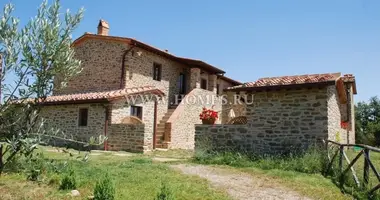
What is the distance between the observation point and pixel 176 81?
22.3 metres

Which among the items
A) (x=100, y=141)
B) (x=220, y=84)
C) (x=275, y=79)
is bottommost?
(x=100, y=141)

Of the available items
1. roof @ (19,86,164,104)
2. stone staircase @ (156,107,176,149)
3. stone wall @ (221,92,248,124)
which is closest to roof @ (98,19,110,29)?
roof @ (19,86,164,104)

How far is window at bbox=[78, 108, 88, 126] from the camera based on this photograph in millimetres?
16625

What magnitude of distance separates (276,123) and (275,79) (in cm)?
197

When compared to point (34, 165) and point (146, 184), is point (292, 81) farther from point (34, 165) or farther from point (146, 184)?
point (34, 165)

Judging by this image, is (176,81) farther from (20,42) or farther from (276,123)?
(20,42)

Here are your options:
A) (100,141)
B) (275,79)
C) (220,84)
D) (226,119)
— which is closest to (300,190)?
(100,141)

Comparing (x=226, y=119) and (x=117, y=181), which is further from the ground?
(x=226, y=119)

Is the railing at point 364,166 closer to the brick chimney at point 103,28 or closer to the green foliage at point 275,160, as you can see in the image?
the green foliage at point 275,160

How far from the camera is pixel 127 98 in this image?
16453 mm

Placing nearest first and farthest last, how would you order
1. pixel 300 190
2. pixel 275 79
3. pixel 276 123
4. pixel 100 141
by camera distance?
pixel 100 141
pixel 300 190
pixel 276 123
pixel 275 79

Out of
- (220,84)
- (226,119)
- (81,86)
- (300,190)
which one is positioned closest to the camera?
(300,190)

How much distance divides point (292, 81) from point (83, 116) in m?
11.0

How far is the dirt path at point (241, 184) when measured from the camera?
663cm
